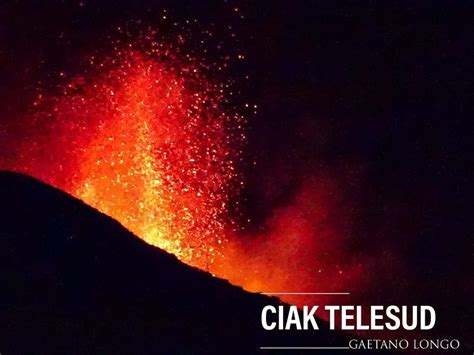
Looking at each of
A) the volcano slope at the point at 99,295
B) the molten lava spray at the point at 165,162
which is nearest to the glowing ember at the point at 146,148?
the molten lava spray at the point at 165,162

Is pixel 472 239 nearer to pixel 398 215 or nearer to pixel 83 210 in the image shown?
pixel 398 215

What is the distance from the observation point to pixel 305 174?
1902 cm

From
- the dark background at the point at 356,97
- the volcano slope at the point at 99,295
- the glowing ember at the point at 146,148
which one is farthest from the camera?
the dark background at the point at 356,97

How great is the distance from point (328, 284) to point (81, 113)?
678 centimetres

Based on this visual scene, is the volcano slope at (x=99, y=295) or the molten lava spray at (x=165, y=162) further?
the molten lava spray at (x=165, y=162)

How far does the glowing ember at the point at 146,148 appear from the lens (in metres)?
16.5

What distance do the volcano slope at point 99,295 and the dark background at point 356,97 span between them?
9260 millimetres

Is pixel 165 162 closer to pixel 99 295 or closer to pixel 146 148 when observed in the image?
pixel 146 148

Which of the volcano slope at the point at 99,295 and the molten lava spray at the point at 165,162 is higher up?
the molten lava spray at the point at 165,162

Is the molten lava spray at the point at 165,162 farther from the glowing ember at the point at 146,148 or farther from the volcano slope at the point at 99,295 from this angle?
the volcano slope at the point at 99,295

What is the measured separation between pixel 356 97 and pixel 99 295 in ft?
42.2

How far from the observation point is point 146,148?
677 inches

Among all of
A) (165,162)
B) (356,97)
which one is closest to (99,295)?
(165,162)

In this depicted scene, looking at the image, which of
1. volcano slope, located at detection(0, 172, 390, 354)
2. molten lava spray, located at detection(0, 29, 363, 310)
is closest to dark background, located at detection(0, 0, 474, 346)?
molten lava spray, located at detection(0, 29, 363, 310)
